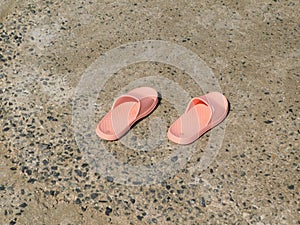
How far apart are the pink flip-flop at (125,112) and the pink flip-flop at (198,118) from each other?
209 mm

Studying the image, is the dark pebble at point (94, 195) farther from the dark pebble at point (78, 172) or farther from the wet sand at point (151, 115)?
the dark pebble at point (78, 172)

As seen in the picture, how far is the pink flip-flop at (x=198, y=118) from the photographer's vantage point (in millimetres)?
2811

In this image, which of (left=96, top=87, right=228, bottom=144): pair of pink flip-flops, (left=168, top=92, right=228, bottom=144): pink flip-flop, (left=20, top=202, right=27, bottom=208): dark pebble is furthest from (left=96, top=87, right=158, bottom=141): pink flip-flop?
(left=20, top=202, right=27, bottom=208): dark pebble

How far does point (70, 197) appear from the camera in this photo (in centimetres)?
257

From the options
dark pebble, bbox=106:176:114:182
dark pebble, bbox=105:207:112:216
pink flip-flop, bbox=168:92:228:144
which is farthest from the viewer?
pink flip-flop, bbox=168:92:228:144

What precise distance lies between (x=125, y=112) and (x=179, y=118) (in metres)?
0.32

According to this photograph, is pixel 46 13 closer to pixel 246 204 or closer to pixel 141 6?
pixel 141 6

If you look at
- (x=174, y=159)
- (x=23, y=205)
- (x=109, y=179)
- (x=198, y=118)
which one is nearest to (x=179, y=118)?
(x=198, y=118)

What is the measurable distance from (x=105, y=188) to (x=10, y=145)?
2.04 feet

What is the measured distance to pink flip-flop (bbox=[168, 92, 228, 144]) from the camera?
9.22ft

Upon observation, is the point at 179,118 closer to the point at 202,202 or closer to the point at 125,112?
the point at 125,112

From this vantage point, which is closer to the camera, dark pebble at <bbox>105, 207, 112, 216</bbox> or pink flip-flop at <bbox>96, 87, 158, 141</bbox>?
dark pebble at <bbox>105, 207, 112, 216</bbox>

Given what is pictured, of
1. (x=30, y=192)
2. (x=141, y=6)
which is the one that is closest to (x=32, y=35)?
(x=141, y=6)

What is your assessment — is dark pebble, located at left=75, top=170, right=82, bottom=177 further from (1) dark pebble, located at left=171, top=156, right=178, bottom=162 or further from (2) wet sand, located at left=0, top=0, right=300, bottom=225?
(1) dark pebble, located at left=171, top=156, right=178, bottom=162
